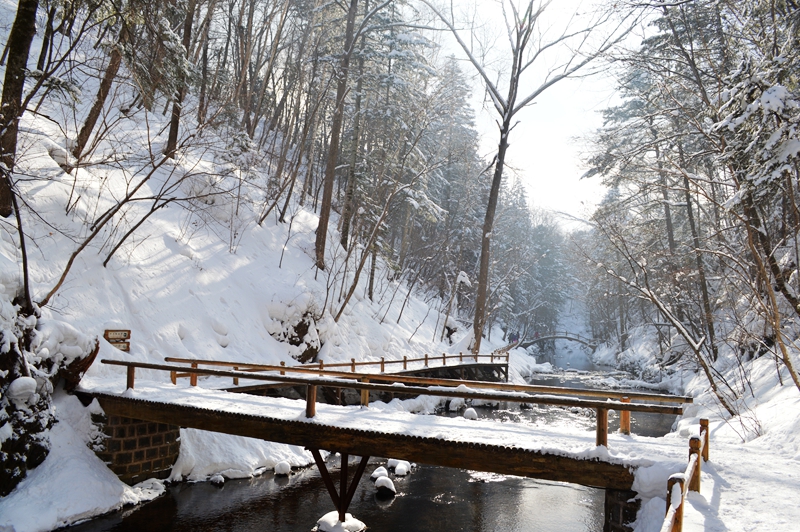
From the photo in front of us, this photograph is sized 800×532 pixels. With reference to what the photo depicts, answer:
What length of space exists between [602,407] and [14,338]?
858 centimetres

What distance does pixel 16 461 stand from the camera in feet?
24.4

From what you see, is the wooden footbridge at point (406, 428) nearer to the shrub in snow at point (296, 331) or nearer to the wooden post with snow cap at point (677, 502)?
the wooden post with snow cap at point (677, 502)

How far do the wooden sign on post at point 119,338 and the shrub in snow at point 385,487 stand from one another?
20.7ft

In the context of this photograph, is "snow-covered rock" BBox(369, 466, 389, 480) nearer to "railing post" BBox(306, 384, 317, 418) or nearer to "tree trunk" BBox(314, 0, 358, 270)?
"railing post" BBox(306, 384, 317, 418)

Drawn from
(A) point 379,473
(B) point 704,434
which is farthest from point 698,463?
(A) point 379,473

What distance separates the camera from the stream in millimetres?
7832

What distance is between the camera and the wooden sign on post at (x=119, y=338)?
1080 cm

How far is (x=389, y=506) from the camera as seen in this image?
889 cm

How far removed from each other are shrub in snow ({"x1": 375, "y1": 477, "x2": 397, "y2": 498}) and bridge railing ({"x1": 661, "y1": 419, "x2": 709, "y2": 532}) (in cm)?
560

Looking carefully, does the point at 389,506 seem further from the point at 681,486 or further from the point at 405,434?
the point at 681,486

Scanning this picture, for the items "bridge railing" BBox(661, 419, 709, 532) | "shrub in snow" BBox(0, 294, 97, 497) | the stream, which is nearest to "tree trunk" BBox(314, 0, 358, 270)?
the stream

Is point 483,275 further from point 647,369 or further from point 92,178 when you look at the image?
point 647,369

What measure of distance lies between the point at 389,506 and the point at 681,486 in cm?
648

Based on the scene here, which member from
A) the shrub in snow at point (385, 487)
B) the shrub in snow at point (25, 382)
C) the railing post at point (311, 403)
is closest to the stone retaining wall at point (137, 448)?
the shrub in snow at point (25, 382)
